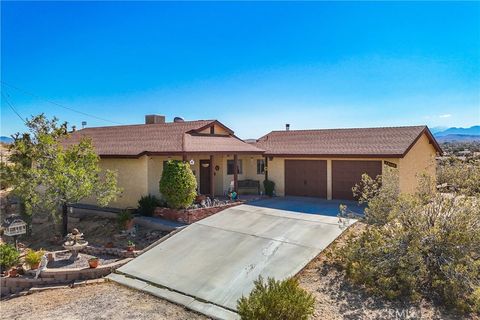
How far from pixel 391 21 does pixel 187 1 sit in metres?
8.91

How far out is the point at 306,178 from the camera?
752 inches

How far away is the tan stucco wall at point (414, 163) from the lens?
53.1 ft

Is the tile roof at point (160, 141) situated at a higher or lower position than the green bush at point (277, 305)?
higher

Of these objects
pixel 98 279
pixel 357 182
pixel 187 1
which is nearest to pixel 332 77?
pixel 357 182

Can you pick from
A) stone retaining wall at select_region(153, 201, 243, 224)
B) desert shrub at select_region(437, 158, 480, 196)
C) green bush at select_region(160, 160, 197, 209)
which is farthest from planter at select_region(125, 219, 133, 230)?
desert shrub at select_region(437, 158, 480, 196)

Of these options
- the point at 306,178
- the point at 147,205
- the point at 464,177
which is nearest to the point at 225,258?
the point at 147,205

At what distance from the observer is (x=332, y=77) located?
2061 cm

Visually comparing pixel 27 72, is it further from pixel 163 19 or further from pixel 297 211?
pixel 297 211

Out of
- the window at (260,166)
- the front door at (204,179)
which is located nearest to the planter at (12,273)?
the front door at (204,179)

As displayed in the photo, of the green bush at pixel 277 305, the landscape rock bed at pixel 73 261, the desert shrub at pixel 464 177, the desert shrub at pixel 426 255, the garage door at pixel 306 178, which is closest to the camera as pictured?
the green bush at pixel 277 305

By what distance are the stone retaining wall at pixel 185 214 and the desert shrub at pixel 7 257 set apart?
579cm

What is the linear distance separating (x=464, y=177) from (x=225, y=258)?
27.1ft

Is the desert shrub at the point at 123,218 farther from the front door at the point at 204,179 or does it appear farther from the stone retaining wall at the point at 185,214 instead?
the front door at the point at 204,179

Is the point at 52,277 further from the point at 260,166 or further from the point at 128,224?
the point at 260,166
